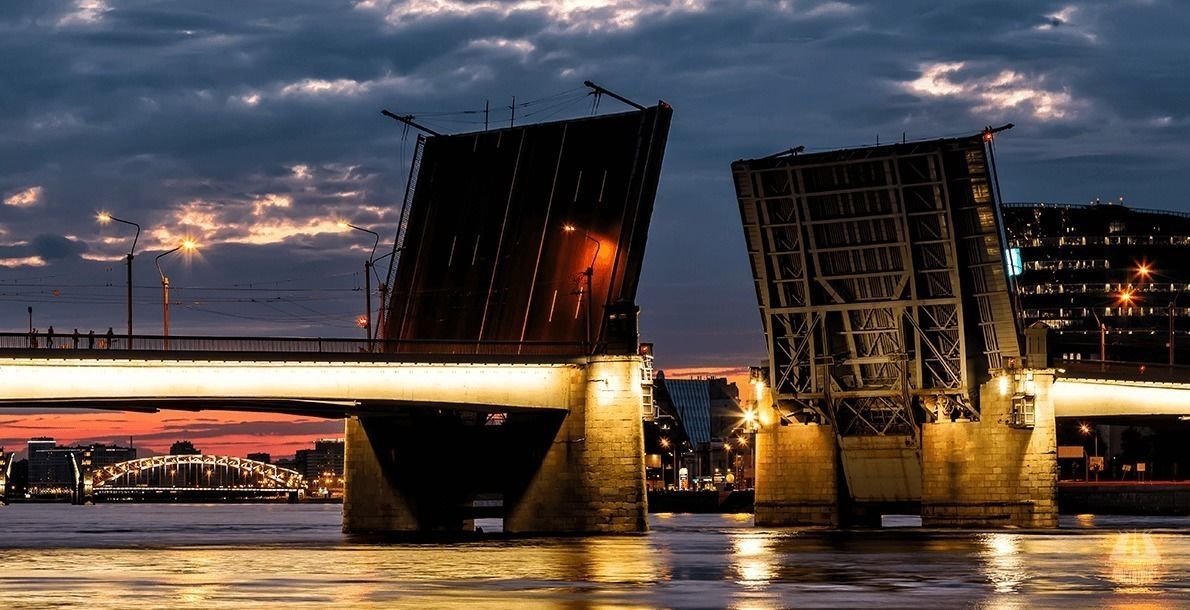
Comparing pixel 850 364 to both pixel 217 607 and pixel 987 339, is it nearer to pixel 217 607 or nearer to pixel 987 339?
pixel 987 339

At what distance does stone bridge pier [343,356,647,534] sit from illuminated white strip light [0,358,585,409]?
199 millimetres

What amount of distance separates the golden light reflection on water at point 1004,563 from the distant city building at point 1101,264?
11231 centimetres

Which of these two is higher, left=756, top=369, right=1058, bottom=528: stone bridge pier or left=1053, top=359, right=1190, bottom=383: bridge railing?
left=1053, top=359, right=1190, bottom=383: bridge railing

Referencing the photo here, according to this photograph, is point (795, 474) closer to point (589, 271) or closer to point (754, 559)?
point (589, 271)

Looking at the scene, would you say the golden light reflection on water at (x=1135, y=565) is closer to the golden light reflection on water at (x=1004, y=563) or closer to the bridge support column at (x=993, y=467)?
the golden light reflection on water at (x=1004, y=563)

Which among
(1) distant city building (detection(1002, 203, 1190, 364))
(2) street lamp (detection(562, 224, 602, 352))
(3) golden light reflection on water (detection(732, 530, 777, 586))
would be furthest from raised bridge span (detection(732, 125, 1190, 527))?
(1) distant city building (detection(1002, 203, 1190, 364))

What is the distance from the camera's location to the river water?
29.5m

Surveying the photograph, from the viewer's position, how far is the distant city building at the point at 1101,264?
552ft

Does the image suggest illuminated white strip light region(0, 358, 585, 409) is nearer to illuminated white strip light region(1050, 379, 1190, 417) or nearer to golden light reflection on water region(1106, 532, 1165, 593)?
golden light reflection on water region(1106, 532, 1165, 593)

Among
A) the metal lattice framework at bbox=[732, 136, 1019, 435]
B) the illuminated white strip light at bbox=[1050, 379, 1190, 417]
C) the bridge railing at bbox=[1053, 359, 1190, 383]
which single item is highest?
the metal lattice framework at bbox=[732, 136, 1019, 435]

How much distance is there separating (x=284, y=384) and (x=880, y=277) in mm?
20402

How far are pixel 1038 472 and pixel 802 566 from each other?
34.1m

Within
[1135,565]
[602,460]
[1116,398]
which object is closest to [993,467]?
[1116,398]

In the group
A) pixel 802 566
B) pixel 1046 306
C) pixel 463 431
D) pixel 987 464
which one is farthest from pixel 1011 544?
pixel 1046 306
